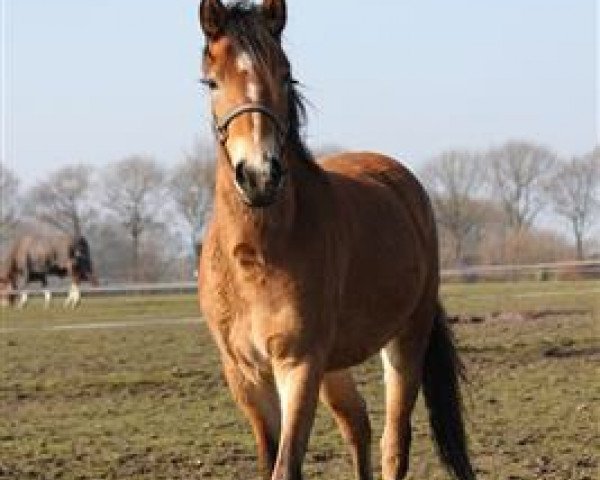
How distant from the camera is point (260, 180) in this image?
3.51 m

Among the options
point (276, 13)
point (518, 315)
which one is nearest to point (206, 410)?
point (276, 13)

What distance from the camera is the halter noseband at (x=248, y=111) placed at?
3.67 m

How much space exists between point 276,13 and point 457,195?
54.8 m

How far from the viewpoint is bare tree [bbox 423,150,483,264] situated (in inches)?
2207

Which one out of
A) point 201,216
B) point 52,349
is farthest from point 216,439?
point 201,216

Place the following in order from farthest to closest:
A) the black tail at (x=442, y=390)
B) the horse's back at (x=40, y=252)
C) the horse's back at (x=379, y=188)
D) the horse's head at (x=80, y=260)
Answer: the horse's back at (x=40, y=252) < the horse's head at (x=80, y=260) < the black tail at (x=442, y=390) < the horse's back at (x=379, y=188)

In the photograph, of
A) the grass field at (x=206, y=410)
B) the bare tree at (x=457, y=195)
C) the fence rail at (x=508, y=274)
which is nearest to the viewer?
→ the grass field at (x=206, y=410)

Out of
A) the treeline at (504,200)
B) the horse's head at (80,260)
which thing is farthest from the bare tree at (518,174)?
the horse's head at (80,260)

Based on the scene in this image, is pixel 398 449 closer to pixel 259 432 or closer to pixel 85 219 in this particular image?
pixel 259 432

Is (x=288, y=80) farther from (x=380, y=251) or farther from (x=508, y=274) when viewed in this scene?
(x=508, y=274)

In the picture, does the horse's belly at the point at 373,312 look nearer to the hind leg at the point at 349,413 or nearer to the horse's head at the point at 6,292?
the hind leg at the point at 349,413

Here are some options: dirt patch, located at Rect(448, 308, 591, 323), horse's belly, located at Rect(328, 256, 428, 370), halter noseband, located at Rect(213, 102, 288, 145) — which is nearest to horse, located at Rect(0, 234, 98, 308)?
dirt patch, located at Rect(448, 308, 591, 323)

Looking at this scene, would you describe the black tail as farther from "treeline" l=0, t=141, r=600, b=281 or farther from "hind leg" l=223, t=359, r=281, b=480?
"treeline" l=0, t=141, r=600, b=281

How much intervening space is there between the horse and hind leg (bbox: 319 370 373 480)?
27.0 m
